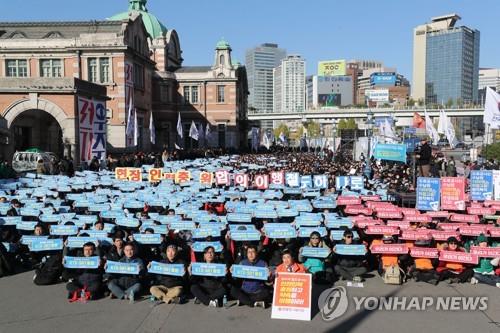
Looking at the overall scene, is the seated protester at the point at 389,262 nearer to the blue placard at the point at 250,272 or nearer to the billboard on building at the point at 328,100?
the blue placard at the point at 250,272

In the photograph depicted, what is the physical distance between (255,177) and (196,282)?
33.5ft

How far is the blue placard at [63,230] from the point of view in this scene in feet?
35.8

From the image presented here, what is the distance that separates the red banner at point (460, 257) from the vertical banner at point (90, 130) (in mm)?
17062

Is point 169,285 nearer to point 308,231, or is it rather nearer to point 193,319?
point 193,319

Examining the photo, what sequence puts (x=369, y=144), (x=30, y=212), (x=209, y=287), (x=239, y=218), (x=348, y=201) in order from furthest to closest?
(x=369, y=144) → (x=348, y=201) → (x=30, y=212) → (x=239, y=218) → (x=209, y=287)

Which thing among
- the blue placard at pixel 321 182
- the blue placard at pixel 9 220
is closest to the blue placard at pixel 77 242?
the blue placard at pixel 9 220

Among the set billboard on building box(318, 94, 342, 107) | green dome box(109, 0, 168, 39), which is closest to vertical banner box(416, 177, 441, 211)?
green dome box(109, 0, 168, 39)

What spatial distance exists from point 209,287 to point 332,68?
163185mm

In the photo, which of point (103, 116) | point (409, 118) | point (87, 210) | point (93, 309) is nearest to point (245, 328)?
point (93, 309)

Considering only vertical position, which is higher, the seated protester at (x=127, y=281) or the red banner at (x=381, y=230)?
the red banner at (x=381, y=230)

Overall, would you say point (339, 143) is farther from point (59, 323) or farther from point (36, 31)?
point (59, 323)

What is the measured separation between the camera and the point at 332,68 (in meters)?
165

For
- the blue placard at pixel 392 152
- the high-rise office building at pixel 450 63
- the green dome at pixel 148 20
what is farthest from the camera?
the high-rise office building at pixel 450 63

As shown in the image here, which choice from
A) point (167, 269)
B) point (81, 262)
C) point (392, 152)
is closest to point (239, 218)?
point (167, 269)
